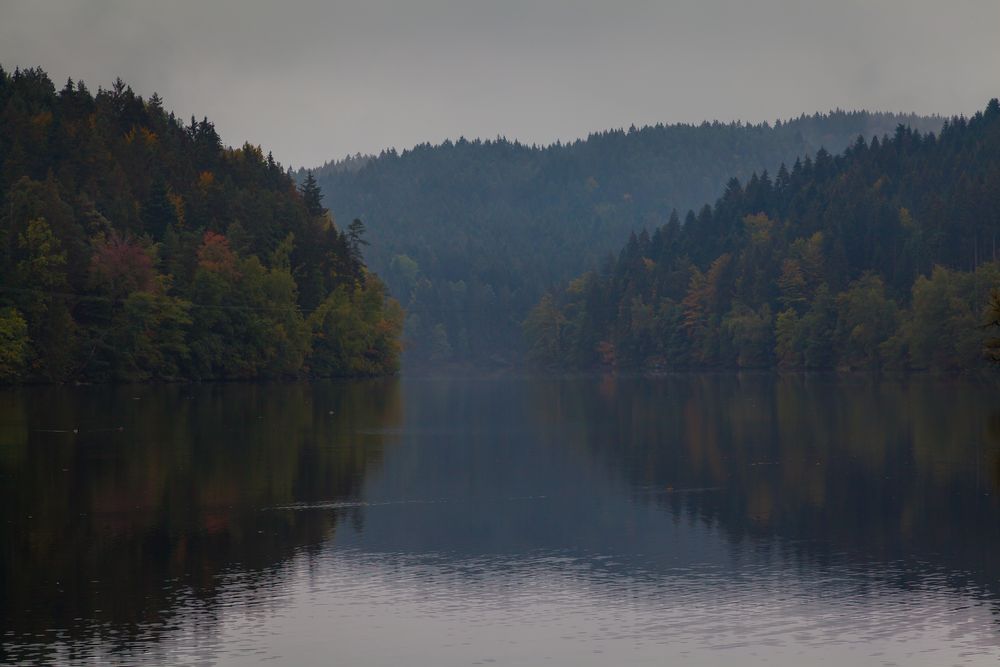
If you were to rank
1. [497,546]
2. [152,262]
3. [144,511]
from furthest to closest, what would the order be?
[152,262]
[144,511]
[497,546]

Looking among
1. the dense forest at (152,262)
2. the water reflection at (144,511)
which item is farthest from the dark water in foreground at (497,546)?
the dense forest at (152,262)

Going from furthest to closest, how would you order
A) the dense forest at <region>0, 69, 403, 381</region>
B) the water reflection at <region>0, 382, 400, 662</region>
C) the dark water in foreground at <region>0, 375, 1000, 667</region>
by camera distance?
the dense forest at <region>0, 69, 403, 381</region>, the water reflection at <region>0, 382, 400, 662</region>, the dark water in foreground at <region>0, 375, 1000, 667</region>

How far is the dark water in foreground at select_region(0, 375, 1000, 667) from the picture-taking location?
25344mm

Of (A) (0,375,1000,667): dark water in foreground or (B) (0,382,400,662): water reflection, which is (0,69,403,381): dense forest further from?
(A) (0,375,1000,667): dark water in foreground

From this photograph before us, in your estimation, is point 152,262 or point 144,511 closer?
point 144,511

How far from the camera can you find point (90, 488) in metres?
45.8

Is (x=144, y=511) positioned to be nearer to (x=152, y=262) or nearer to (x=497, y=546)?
(x=497, y=546)

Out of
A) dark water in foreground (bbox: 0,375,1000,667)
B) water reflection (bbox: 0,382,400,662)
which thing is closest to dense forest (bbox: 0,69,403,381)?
water reflection (bbox: 0,382,400,662)

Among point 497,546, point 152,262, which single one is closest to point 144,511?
point 497,546

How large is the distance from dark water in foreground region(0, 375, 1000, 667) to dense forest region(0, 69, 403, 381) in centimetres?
5536

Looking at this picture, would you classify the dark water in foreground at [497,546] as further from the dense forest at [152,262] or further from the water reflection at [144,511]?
the dense forest at [152,262]

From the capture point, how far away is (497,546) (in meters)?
36.4

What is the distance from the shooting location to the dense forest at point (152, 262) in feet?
413

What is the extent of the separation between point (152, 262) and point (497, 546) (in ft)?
363
